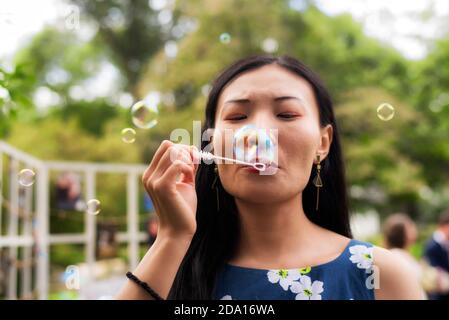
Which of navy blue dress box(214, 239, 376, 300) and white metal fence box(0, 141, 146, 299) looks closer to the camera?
navy blue dress box(214, 239, 376, 300)

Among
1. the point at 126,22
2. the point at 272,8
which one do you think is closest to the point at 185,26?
the point at 126,22

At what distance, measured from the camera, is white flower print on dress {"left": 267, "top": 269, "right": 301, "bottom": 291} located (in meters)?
1.52

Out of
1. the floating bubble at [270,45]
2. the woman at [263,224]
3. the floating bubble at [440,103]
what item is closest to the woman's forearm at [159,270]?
the woman at [263,224]

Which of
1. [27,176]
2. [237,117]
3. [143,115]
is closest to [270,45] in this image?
[143,115]

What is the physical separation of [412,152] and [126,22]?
36.8ft

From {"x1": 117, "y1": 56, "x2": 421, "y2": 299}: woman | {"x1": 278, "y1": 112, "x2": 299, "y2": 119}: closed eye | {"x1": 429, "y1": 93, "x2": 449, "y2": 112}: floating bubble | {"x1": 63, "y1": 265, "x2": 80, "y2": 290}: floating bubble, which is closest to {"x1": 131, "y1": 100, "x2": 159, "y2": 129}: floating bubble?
{"x1": 63, "y1": 265, "x2": 80, "y2": 290}: floating bubble

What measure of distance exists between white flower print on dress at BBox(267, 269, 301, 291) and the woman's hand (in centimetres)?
27

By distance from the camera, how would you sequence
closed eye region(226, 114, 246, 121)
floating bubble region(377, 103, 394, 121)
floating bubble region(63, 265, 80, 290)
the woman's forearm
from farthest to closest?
floating bubble region(377, 103, 394, 121) → floating bubble region(63, 265, 80, 290) → closed eye region(226, 114, 246, 121) → the woman's forearm

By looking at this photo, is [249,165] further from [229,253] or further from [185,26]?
[185,26]

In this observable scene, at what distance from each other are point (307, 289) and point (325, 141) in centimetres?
48

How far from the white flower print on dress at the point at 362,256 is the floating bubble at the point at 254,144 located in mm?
337

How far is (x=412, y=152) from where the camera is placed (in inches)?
587

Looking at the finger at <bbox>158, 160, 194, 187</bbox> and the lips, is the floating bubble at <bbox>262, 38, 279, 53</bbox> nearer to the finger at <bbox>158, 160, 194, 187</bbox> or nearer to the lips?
the lips
